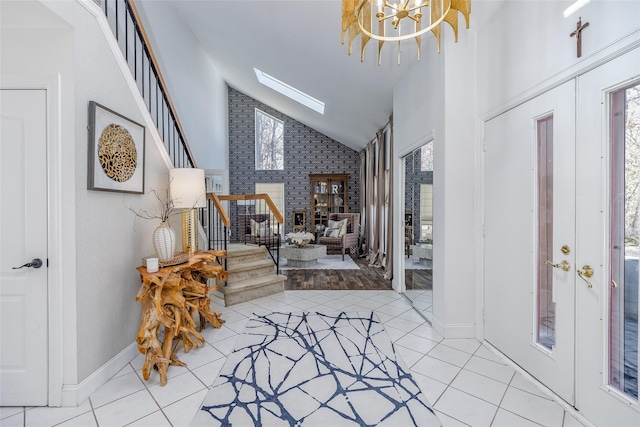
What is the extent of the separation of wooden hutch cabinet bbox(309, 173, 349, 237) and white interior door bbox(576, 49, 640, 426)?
21.4ft

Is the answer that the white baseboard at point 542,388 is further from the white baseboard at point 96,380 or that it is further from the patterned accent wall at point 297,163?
the patterned accent wall at point 297,163

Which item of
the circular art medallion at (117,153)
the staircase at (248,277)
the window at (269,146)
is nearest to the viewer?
the circular art medallion at (117,153)

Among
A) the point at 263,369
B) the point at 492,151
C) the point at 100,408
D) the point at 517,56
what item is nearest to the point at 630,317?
the point at 492,151

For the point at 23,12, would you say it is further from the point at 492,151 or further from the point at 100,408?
the point at 492,151

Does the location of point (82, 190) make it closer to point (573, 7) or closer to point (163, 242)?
point (163, 242)

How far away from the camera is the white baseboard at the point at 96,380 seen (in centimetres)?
177

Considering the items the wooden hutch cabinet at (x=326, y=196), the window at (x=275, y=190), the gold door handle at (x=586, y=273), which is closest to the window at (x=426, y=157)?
the gold door handle at (x=586, y=273)

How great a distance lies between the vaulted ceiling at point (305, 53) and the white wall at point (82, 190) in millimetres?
2012

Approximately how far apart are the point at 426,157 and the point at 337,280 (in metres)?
2.51

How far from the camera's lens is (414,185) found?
12.7 feet

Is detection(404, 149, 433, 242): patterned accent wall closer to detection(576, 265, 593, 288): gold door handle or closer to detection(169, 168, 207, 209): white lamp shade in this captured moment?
detection(576, 265, 593, 288): gold door handle

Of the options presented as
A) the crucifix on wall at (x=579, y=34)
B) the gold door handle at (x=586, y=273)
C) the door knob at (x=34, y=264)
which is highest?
the crucifix on wall at (x=579, y=34)

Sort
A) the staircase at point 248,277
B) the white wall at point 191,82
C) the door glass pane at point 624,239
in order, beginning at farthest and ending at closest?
the white wall at point 191,82, the staircase at point 248,277, the door glass pane at point 624,239

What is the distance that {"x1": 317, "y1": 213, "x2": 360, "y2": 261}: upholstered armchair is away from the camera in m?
6.62
